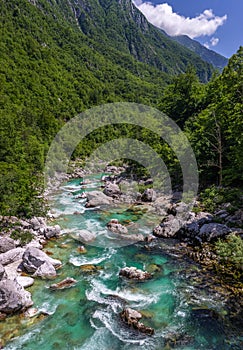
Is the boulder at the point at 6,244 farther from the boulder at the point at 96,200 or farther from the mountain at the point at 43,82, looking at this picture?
the boulder at the point at 96,200

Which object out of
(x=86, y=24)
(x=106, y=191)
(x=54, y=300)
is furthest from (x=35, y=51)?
(x=86, y=24)

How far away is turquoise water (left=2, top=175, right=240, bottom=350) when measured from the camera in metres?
8.48

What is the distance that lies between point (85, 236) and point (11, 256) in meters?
4.83

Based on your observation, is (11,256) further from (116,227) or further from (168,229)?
(168,229)

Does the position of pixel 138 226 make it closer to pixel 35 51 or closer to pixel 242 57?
pixel 242 57

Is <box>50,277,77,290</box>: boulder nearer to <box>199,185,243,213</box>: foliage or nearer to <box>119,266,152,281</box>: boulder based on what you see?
<box>119,266,152,281</box>: boulder

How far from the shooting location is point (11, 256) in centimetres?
1298

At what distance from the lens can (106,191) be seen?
95.0 ft

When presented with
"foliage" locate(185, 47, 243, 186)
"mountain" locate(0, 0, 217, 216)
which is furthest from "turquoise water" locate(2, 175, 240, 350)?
"foliage" locate(185, 47, 243, 186)

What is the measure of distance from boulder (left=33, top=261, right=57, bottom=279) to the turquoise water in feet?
1.22

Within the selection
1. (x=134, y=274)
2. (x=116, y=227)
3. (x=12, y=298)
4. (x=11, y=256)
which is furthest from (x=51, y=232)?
(x=12, y=298)

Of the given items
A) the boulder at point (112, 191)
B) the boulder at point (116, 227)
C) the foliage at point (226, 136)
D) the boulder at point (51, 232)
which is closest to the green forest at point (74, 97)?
the foliage at point (226, 136)

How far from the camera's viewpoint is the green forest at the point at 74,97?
19.1m

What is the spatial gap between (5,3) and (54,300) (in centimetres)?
10622
